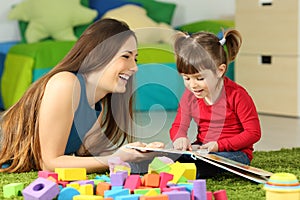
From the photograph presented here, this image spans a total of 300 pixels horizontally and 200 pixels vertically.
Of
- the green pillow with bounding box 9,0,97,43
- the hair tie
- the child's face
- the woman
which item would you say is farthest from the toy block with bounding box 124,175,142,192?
the green pillow with bounding box 9,0,97,43

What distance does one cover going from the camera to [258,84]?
354cm

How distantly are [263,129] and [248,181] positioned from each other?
1.26m

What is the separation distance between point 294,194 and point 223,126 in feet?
1.78

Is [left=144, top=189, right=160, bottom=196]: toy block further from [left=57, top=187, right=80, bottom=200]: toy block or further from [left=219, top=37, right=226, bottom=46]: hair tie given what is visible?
[left=219, top=37, right=226, bottom=46]: hair tie

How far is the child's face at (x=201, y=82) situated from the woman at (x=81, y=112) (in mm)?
143

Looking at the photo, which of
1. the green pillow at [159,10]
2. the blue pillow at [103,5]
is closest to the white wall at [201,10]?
the green pillow at [159,10]

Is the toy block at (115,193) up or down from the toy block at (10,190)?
up

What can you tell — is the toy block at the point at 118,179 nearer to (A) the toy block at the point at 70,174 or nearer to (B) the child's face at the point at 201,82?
(A) the toy block at the point at 70,174

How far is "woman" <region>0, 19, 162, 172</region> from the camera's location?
1780mm

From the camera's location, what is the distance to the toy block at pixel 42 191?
1466 mm

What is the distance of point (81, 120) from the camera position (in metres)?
1.83

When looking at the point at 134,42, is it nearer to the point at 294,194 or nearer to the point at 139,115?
the point at 139,115

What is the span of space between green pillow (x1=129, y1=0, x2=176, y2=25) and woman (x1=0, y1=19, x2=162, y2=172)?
218 centimetres

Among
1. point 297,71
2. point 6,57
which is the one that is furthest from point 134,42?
point 6,57
